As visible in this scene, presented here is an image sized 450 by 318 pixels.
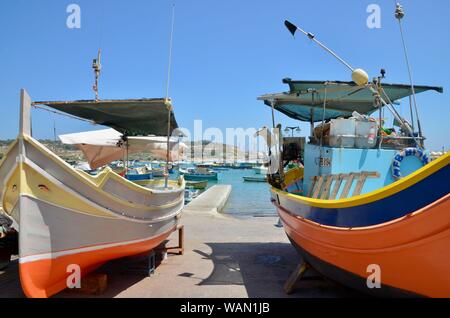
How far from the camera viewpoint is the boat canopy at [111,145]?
947 centimetres

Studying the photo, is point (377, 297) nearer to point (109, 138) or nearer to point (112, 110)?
point (112, 110)

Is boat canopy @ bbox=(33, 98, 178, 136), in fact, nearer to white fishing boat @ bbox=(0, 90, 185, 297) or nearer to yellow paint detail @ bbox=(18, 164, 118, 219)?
white fishing boat @ bbox=(0, 90, 185, 297)

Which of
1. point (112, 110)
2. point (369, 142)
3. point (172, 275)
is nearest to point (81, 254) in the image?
point (172, 275)

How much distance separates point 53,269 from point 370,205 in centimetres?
411

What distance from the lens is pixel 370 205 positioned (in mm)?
3697

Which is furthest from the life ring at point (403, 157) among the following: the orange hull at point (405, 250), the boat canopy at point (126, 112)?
the boat canopy at point (126, 112)

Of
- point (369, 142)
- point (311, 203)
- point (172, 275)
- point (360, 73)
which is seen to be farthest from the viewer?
point (172, 275)

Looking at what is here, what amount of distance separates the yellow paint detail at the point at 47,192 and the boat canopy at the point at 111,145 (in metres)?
4.42

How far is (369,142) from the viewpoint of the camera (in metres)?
5.75

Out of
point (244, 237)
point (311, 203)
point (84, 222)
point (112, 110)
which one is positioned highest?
point (112, 110)

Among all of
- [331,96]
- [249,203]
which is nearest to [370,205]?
[331,96]

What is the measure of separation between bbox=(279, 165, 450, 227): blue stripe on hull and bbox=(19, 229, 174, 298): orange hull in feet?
11.1

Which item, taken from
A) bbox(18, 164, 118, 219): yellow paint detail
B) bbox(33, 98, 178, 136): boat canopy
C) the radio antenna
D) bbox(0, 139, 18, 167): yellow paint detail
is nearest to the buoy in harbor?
the radio antenna
